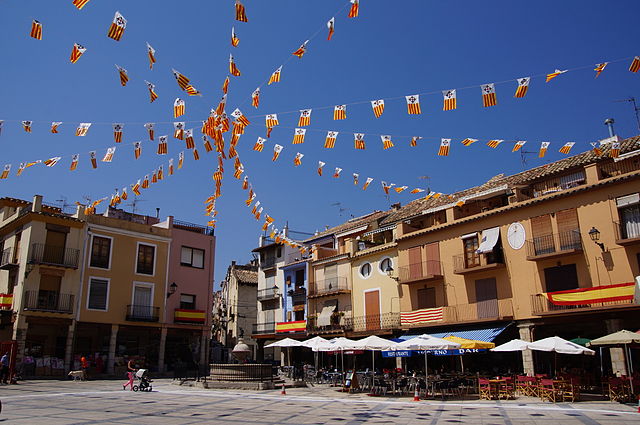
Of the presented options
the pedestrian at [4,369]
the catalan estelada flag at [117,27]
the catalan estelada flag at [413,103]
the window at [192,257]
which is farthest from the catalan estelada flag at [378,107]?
the window at [192,257]

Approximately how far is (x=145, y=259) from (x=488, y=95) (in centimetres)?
2707

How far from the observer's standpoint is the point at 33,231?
96.6ft

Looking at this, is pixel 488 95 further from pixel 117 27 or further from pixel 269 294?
pixel 269 294

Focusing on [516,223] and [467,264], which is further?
[467,264]

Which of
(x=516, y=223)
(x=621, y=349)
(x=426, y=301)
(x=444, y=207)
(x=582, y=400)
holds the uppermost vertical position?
(x=444, y=207)

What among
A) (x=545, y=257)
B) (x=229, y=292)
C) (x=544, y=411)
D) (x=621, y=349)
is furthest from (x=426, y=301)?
(x=229, y=292)

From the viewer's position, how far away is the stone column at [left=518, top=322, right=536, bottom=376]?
76.1 ft

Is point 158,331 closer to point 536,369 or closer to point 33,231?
point 33,231

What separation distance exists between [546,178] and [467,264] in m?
5.77

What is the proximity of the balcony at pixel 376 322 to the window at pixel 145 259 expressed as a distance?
13987mm

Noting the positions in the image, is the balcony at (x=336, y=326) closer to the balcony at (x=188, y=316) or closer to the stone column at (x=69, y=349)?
the balcony at (x=188, y=316)

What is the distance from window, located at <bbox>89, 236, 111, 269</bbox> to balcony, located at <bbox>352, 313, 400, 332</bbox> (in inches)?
634

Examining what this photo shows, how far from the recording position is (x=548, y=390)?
17.1m

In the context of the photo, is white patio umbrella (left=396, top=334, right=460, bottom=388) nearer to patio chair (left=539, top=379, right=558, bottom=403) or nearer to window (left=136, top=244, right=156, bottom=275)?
patio chair (left=539, top=379, right=558, bottom=403)
